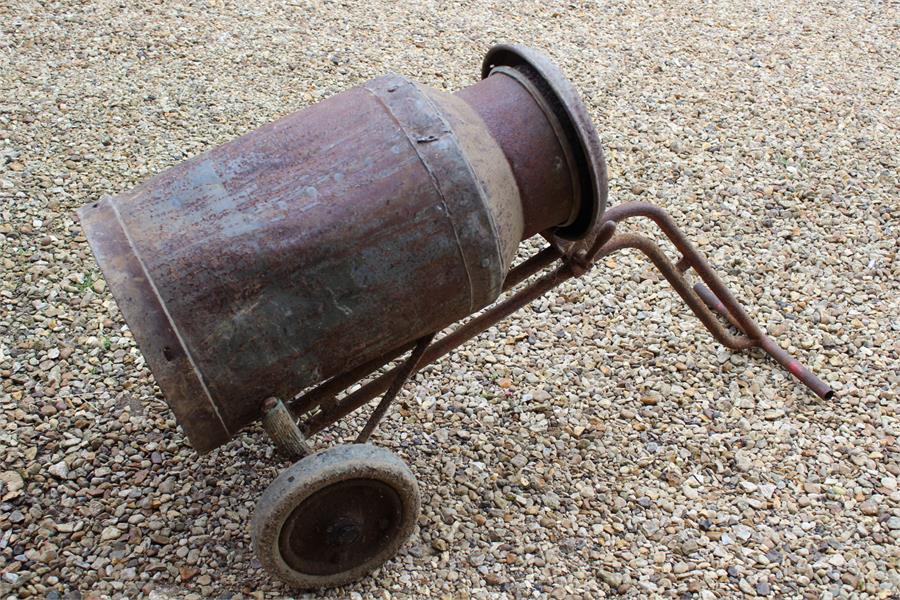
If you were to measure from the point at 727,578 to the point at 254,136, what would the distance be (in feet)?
7.01

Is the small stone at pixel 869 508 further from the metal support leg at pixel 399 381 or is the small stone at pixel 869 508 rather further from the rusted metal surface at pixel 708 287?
the metal support leg at pixel 399 381

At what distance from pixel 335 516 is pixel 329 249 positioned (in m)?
0.86

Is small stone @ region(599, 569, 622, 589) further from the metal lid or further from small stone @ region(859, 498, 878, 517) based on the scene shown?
the metal lid

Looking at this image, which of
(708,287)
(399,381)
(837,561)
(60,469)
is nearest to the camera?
(399,381)

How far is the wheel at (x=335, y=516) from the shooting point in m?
2.34

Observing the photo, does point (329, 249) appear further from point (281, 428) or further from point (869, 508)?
point (869, 508)

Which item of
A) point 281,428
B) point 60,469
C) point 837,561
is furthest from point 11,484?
point 837,561

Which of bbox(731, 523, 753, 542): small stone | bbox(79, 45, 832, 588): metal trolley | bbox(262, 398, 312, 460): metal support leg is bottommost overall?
bbox(731, 523, 753, 542): small stone

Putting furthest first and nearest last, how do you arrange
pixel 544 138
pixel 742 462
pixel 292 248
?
pixel 742 462, pixel 544 138, pixel 292 248

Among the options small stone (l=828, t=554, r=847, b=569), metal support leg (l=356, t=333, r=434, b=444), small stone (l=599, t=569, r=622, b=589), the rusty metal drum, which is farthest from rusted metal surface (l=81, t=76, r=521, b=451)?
small stone (l=828, t=554, r=847, b=569)

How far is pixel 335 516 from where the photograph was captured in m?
2.52

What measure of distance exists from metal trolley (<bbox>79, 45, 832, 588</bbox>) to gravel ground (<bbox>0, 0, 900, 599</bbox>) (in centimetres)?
61

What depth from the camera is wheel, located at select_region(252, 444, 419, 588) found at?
2.34 meters

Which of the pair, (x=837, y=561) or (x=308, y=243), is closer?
(x=308, y=243)
